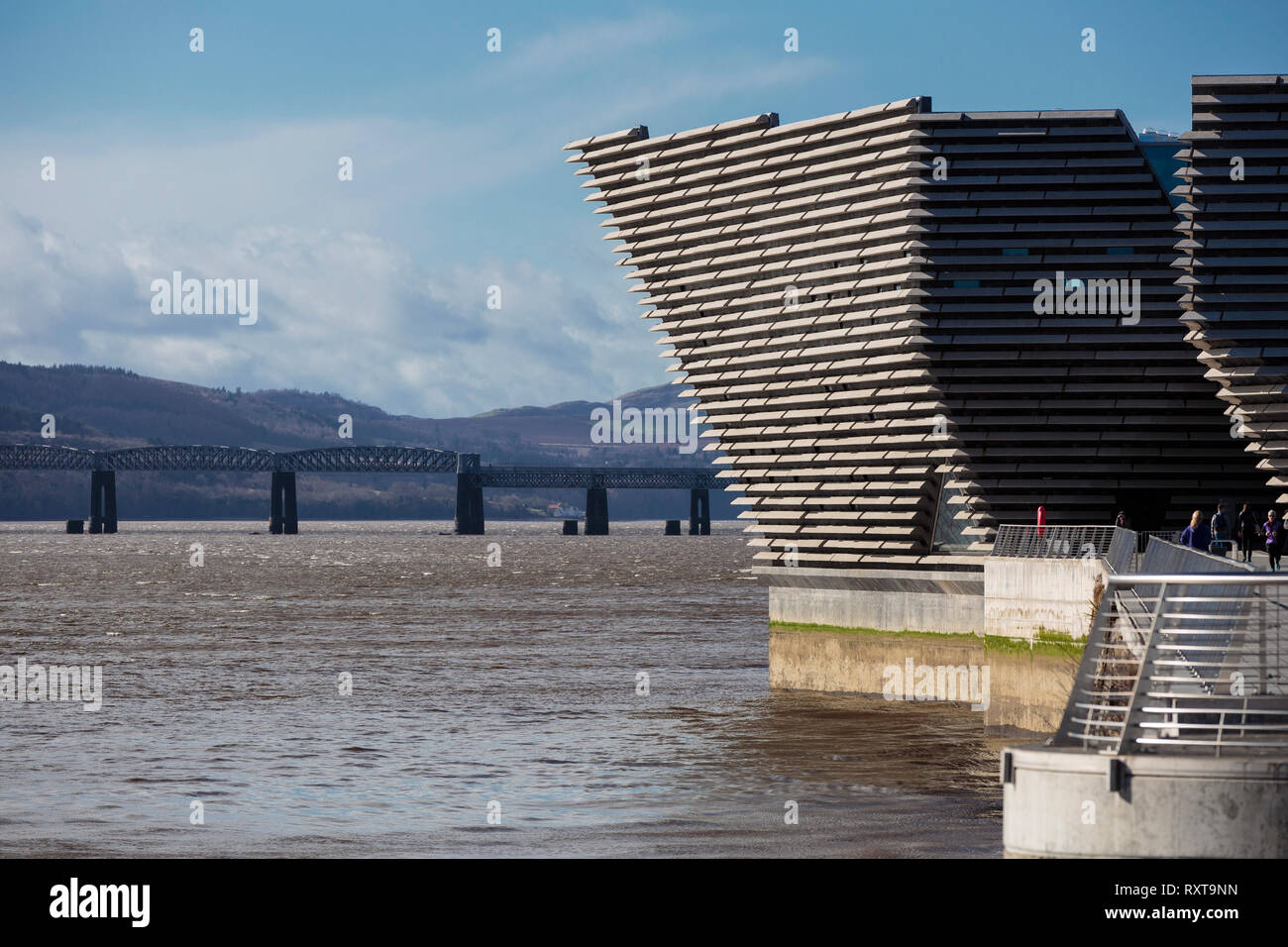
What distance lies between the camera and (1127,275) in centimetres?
4312

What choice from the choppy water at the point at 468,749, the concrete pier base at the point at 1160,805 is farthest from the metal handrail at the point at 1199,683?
the choppy water at the point at 468,749

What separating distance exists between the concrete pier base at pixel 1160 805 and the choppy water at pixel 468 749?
7456 mm

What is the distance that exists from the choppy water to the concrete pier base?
7.46 meters

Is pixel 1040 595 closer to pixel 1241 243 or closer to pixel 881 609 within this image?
pixel 1241 243

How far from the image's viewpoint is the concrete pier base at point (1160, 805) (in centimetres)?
1619

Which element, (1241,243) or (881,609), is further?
(881,609)

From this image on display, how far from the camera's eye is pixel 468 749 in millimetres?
36844

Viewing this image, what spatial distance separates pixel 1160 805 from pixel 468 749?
22.1 m

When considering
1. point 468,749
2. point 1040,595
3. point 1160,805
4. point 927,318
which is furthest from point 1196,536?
point 1160,805

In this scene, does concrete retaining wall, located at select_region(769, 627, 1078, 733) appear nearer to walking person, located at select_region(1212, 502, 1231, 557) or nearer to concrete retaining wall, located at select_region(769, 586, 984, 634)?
concrete retaining wall, located at select_region(769, 586, 984, 634)

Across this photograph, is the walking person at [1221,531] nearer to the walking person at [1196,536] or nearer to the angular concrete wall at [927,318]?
the walking person at [1196,536]

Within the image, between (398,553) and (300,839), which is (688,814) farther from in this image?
(398,553)

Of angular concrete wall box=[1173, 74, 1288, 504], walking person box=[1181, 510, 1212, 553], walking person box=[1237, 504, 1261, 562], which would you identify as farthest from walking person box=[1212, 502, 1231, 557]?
angular concrete wall box=[1173, 74, 1288, 504]
